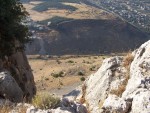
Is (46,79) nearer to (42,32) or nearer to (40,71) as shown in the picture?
(40,71)

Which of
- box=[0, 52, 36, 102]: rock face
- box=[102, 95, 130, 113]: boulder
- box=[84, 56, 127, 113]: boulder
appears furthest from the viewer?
box=[0, 52, 36, 102]: rock face

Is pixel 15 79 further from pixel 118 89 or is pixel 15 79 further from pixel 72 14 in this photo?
pixel 72 14

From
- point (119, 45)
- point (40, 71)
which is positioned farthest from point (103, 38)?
point (40, 71)

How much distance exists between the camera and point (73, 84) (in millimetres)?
59312

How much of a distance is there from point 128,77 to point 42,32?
406 ft

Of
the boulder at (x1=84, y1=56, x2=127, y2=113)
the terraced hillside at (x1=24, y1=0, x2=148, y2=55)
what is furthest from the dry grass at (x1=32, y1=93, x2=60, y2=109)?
the terraced hillside at (x1=24, y1=0, x2=148, y2=55)

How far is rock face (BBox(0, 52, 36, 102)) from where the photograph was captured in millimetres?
17719

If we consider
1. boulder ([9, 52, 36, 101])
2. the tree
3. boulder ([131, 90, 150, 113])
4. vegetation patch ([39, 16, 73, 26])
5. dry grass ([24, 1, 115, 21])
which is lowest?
dry grass ([24, 1, 115, 21])

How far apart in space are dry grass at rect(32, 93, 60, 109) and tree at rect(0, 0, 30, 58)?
41.7 ft

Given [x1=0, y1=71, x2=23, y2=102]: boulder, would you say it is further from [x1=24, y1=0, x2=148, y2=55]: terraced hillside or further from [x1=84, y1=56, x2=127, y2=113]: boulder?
[x1=24, y1=0, x2=148, y2=55]: terraced hillside

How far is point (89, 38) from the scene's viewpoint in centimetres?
14050

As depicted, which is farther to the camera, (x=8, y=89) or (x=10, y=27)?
(x=10, y=27)

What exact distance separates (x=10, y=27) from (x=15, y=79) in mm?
3331

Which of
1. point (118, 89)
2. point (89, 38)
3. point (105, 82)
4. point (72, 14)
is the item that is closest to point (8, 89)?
point (105, 82)
